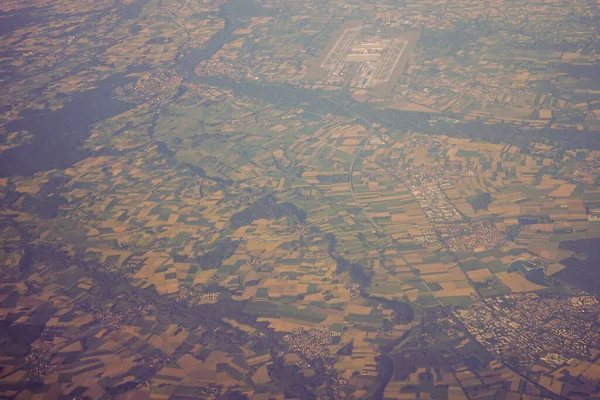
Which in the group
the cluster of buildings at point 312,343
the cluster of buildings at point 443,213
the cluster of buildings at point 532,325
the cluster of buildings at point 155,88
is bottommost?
the cluster of buildings at point 532,325

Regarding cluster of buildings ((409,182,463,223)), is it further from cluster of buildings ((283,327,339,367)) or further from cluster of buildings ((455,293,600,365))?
cluster of buildings ((283,327,339,367))

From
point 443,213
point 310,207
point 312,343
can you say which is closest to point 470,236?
point 443,213

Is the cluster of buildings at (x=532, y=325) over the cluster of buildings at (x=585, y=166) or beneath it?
over

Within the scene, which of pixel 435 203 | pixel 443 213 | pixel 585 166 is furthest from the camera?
pixel 585 166

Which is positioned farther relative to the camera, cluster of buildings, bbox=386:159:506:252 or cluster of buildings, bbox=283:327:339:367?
cluster of buildings, bbox=386:159:506:252

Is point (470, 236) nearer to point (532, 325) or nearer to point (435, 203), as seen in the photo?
point (435, 203)

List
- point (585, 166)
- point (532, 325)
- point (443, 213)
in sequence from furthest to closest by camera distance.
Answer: point (585, 166), point (443, 213), point (532, 325)

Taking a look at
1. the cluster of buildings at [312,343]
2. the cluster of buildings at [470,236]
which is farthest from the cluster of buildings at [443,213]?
the cluster of buildings at [312,343]

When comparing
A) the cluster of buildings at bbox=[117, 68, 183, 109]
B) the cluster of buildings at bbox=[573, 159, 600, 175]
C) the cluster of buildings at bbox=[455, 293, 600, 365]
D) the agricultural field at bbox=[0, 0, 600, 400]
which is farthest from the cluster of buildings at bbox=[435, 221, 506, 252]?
the cluster of buildings at bbox=[117, 68, 183, 109]

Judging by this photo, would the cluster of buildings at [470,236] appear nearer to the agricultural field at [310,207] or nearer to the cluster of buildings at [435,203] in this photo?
the agricultural field at [310,207]
